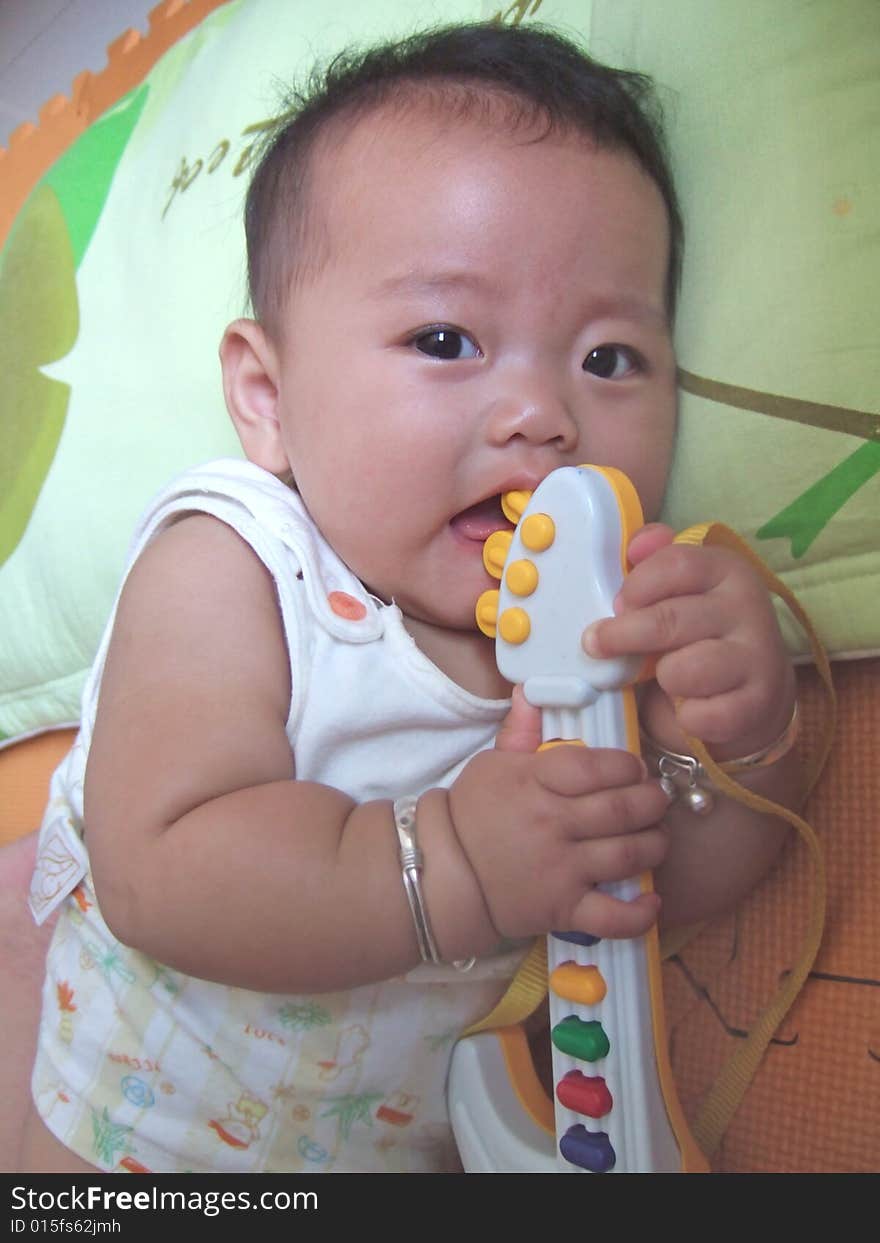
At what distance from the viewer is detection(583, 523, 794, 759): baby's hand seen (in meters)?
0.60

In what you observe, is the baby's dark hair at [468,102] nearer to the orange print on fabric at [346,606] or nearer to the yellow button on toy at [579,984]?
the orange print on fabric at [346,606]

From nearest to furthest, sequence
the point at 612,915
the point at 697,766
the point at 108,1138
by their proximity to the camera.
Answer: the point at 612,915 → the point at 697,766 → the point at 108,1138

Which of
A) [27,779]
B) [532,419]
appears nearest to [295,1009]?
[532,419]

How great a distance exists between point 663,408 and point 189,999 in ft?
1.84

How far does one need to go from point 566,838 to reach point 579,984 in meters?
0.08

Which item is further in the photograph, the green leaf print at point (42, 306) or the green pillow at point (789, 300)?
the green leaf print at point (42, 306)

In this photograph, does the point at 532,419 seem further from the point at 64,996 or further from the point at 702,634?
the point at 64,996

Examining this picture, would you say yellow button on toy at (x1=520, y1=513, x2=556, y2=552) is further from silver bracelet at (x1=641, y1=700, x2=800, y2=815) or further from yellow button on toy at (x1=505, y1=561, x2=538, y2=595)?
silver bracelet at (x1=641, y1=700, x2=800, y2=815)

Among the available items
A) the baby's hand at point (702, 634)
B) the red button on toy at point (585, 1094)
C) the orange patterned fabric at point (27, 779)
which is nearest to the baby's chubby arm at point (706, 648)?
the baby's hand at point (702, 634)

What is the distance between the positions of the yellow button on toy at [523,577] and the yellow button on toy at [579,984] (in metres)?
0.22

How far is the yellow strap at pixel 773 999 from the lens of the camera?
2.27 ft

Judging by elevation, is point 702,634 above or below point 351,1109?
above

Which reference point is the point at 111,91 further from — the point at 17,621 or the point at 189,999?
the point at 189,999

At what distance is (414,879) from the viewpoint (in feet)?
2.08
